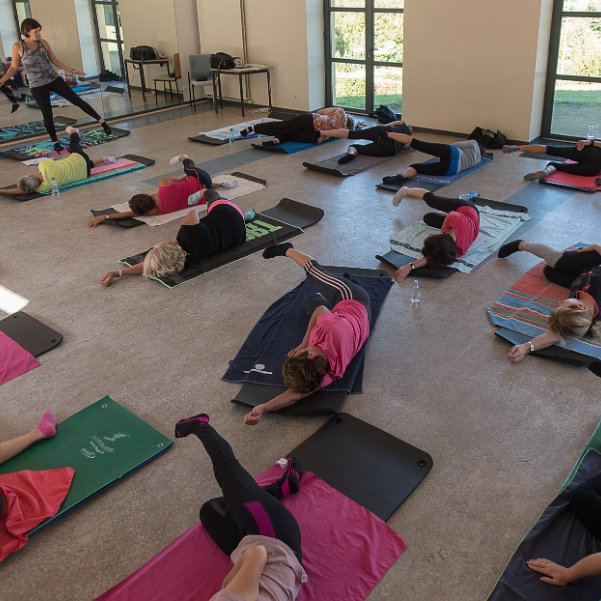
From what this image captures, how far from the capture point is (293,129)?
764 centimetres

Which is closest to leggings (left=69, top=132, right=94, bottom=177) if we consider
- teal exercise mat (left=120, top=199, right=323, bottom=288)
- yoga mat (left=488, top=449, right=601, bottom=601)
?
teal exercise mat (left=120, top=199, right=323, bottom=288)

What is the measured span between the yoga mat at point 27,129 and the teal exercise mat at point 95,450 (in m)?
6.07

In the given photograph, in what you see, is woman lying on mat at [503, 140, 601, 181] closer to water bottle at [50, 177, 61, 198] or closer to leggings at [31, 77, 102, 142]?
water bottle at [50, 177, 61, 198]

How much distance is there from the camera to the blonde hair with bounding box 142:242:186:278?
→ 4574mm

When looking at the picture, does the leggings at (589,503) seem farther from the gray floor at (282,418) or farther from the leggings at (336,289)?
the leggings at (336,289)

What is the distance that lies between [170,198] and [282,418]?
10.6ft

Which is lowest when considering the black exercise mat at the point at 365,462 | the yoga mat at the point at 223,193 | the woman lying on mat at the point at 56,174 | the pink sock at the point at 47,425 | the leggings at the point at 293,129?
the black exercise mat at the point at 365,462

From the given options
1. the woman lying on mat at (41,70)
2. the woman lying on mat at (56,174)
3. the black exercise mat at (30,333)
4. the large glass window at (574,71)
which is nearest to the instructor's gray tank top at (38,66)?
the woman lying on mat at (41,70)

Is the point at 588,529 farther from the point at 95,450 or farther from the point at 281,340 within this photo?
the point at 95,450

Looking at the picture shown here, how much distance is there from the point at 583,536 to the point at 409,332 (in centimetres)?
169

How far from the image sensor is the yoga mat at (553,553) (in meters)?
2.30

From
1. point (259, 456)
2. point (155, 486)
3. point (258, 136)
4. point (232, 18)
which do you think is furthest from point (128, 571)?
point (232, 18)

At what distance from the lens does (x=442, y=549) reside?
8.23 ft

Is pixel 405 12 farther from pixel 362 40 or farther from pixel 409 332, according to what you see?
pixel 409 332
